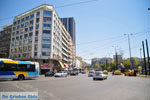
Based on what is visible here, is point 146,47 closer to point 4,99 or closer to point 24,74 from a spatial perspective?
point 24,74

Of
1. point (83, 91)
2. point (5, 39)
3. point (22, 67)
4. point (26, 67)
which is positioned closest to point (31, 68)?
point (26, 67)

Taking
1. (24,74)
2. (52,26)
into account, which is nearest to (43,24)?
(52,26)

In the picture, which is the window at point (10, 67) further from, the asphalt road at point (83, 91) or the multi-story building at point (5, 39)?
the multi-story building at point (5, 39)

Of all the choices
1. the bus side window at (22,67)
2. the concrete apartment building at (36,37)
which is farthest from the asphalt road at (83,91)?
the concrete apartment building at (36,37)

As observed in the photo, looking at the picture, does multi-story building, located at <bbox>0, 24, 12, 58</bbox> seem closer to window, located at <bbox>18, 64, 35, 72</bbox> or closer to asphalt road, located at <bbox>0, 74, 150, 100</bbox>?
window, located at <bbox>18, 64, 35, 72</bbox>

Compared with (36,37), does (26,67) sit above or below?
below

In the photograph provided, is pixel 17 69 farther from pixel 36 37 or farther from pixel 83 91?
pixel 36 37

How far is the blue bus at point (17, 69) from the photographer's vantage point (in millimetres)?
16312

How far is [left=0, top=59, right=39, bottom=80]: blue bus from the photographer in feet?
53.5

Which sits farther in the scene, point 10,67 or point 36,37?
point 36,37

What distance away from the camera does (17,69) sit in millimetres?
17750

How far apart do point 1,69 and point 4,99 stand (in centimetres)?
1269

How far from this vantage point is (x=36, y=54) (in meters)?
43.2

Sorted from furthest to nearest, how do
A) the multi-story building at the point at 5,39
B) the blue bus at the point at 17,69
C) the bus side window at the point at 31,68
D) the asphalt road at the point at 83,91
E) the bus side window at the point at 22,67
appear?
the multi-story building at the point at 5,39 < the bus side window at the point at 31,68 < the bus side window at the point at 22,67 < the blue bus at the point at 17,69 < the asphalt road at the point at 83,91
